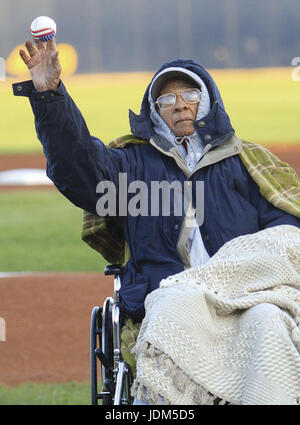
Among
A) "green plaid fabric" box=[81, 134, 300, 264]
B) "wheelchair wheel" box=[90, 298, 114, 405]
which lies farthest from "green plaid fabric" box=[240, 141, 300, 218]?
"wheelchair wheel" box=[90, 298, 114, 405]

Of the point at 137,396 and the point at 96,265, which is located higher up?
the point at 137,396

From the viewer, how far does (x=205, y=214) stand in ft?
12.5

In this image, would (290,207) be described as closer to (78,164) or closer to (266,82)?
(78,164)

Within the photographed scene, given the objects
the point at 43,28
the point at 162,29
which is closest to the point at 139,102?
the point at 162,29

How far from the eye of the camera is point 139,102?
2581 cm

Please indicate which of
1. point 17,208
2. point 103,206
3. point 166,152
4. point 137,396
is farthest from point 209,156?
point 17,208

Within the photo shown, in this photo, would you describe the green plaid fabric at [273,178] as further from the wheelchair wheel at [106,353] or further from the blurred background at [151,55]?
the blurred background at [151,55]

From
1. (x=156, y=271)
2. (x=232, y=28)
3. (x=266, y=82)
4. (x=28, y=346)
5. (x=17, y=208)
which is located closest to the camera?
(x=156, y=271)

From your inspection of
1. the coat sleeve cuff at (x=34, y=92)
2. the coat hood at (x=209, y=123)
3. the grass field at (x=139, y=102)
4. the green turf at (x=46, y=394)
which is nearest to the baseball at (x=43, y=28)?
the coat sleeve cuff at (x=34, y=92)

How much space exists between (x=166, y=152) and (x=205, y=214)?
0.31 metres

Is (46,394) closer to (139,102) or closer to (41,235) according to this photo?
(41,235)

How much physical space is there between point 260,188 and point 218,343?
1035mm

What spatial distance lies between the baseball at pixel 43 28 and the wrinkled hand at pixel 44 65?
29 mm
